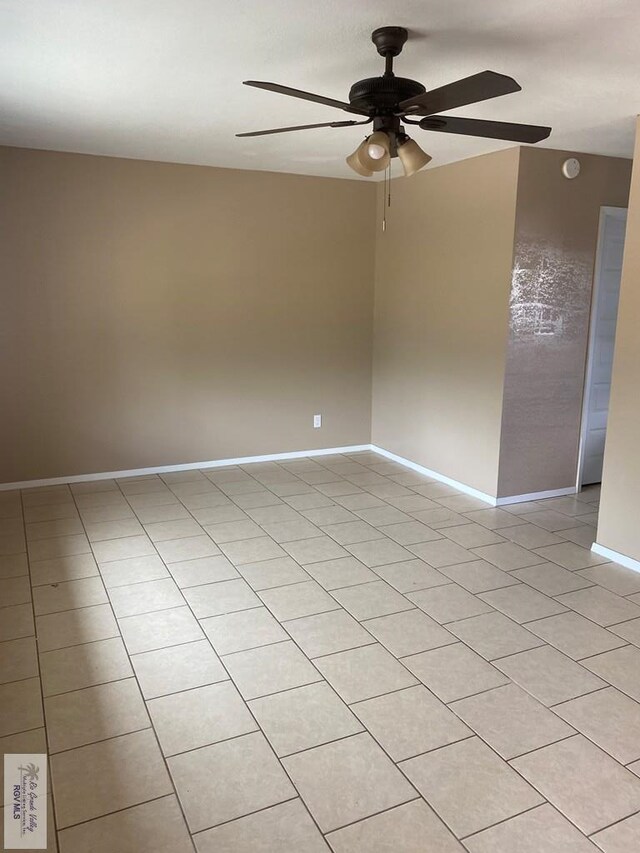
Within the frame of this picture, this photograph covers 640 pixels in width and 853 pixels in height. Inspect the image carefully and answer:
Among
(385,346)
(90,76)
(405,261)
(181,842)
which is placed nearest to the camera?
(181,842)

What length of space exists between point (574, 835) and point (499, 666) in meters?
0.80

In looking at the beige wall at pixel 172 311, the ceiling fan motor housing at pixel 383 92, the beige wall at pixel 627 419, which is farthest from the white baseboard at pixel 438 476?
the ceiling fan motor housing at pixel 383 92

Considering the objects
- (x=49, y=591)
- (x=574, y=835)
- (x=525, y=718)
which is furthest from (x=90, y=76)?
(x=574, y=835)

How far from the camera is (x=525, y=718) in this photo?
221cm

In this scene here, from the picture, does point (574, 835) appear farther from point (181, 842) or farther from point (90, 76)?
point (90, 76)

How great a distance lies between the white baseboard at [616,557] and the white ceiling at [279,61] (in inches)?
89.3

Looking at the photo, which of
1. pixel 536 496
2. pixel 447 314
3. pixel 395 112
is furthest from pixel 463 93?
pixel 536 496

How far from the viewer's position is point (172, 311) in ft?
15.9

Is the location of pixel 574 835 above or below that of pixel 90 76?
below

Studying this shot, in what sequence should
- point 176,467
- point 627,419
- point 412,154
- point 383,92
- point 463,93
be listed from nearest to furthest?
1. point 463,93
2. point 383,92
3. point 412,154
4. point 627,419
5. point 176,467

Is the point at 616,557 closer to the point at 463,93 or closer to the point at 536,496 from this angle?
the point at 536,496

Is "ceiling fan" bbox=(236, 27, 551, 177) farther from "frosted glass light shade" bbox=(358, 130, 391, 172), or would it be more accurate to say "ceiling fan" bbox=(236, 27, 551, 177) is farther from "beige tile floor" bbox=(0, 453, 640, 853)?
"beige tile floor" bbox=(0, 453, 640, 853)

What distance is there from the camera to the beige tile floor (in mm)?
1794

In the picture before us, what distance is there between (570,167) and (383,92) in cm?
231
